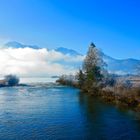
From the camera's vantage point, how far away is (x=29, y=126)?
157 feet

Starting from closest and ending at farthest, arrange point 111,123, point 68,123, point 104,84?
point 68,123
point 111,123
point 104,84

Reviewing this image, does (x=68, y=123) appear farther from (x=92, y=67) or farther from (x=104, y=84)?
(x=92, y=67)

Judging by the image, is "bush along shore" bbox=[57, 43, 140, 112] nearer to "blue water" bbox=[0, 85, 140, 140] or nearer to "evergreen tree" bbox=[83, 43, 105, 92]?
"evergreen tree" bbox=[83, 43, 105, 92]

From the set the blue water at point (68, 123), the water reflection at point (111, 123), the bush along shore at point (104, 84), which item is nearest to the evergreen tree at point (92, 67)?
the bush along shore at point (104, 84)

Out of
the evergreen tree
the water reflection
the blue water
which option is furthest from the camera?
the evergreen tree

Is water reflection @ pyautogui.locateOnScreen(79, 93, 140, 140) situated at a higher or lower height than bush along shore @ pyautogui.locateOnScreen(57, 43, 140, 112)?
lower

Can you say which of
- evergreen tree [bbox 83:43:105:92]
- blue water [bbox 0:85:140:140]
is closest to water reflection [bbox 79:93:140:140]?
blue water [bbox 0:85:140:140]

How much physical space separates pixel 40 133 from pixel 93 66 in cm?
7186

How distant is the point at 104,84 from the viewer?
4048 inches

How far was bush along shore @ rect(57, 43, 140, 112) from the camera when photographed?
72.4 metres

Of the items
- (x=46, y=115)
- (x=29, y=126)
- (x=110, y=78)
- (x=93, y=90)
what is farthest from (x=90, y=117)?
(x=110, y=78)

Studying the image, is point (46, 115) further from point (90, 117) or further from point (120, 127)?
point (120, 127)

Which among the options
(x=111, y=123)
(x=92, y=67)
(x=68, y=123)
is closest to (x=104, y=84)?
(x=92, y=67)

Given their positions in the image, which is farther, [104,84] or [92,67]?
[92,67]
